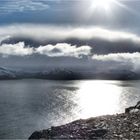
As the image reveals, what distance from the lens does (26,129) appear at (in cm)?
9144

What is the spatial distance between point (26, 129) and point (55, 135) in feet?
218

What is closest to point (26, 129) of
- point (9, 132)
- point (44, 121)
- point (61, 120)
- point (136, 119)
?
point (9, 132)

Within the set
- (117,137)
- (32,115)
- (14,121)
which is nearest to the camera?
(117,137)

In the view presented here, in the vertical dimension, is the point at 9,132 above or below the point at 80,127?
below

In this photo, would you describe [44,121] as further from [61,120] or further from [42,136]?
[42,136]

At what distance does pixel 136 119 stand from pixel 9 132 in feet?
193

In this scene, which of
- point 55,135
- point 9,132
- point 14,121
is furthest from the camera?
point 14,121

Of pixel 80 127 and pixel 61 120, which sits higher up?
pixel 80 127

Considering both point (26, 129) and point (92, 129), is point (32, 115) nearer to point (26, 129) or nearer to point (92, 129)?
point (26, 129)

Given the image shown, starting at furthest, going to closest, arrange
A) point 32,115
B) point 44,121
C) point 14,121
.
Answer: point 32,115, point 44,121, point 14,121

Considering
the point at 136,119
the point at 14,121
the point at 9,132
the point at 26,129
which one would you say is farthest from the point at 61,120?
the point at 136,119

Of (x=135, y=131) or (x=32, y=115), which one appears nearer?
(x=135, y=131)

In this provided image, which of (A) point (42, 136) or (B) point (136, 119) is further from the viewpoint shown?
(B) point (136, 119)

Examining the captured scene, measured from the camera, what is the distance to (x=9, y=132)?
8500 cm
